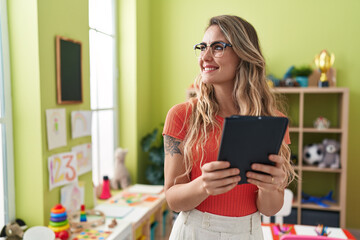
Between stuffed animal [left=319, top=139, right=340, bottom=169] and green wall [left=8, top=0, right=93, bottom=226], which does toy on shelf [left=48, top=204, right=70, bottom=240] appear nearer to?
green wall [left=8, top=0, right=93, bottom=226]

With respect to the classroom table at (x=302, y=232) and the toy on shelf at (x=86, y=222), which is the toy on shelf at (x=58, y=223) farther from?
the classroom table at (x=302, y=232)

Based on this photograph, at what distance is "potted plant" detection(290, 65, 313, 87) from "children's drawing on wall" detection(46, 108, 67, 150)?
2.15 meters

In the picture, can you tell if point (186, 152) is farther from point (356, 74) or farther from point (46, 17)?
point (356, 74)

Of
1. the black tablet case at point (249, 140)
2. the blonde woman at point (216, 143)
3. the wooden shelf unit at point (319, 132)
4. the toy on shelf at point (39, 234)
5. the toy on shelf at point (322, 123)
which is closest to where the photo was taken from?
the black tablet case at point (249, 140)

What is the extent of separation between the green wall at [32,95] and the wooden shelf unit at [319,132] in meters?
1.94

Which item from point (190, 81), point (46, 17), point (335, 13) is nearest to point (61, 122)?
point (46, 17)

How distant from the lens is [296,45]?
3.35 metres

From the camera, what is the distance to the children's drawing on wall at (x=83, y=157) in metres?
2.29

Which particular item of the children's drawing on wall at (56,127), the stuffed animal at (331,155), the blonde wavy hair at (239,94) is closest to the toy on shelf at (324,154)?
the stuffed animal at (331,155)

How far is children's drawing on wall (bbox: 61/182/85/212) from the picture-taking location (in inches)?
84.4

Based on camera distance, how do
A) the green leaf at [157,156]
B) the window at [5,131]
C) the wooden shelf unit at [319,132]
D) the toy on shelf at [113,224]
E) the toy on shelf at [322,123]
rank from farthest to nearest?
the green leaf at [157,156], the toy on shelf at [322,123], the wooden shelf unit at [319,132], the toy on shelf at [113,224], the window at [5,131]

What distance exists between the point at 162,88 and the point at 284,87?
4.28 ft

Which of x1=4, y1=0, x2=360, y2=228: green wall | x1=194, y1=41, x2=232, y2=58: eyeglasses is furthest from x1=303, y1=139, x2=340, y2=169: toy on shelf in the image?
x1=194, y1=41, x2=232, y2=58: eyeglasses

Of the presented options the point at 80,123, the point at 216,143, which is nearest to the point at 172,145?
the point at 216,143
